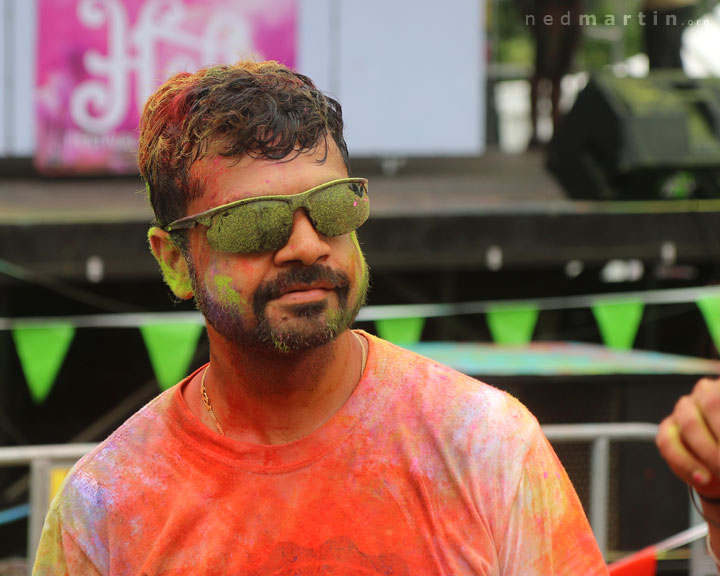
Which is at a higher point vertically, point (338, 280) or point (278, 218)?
point (278, 218)

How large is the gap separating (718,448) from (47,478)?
111 inches

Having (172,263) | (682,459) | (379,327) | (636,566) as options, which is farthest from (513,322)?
(682,459)

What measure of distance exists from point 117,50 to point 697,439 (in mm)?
6656

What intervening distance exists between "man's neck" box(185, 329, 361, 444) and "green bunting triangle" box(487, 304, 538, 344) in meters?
3.68

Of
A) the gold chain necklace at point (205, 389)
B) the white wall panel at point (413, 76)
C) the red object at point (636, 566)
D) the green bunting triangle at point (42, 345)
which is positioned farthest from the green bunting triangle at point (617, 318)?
the gold chain necklace at point (205, 389)

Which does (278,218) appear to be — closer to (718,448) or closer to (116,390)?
(718,448)

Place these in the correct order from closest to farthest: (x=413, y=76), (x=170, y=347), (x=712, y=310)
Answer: (x=170, y=347)
(x=712, y=310)
(x=413, y=76)

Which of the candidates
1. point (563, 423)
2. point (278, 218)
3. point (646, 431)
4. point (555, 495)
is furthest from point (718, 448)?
point (563, 423)

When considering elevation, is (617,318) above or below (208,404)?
below

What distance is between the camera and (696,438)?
1136 millimetres

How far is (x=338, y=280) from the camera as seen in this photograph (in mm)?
1667

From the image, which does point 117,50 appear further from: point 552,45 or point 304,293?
point 304,293

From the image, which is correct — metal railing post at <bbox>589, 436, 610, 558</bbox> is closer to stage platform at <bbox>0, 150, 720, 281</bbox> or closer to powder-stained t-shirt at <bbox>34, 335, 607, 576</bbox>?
powder-stained t-shirt at <bbox>34, 335, 607, 576</bbox>

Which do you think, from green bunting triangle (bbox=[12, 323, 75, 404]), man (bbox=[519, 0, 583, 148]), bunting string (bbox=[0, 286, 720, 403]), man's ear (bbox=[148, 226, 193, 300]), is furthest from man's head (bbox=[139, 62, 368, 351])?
man (bbox=[519, 0, 583, 148])
